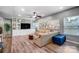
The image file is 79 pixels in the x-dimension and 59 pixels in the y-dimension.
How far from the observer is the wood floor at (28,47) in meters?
2.55

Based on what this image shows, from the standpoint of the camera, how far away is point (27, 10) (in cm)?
254

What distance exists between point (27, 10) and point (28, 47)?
0.91 meters

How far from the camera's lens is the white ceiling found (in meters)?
2.50

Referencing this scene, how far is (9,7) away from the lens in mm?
2510

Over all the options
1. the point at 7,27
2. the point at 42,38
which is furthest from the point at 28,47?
the point at 7,27

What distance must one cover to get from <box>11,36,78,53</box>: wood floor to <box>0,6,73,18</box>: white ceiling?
0.59 metres

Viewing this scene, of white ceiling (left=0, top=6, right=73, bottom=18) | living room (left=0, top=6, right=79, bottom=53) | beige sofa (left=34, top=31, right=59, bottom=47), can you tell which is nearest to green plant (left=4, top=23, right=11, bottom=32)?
living room (left=0, top=6, right=79, bottom=53)

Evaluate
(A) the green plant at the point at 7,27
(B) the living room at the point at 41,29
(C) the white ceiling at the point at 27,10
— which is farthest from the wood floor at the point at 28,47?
(C) the white ceiling at the point at 27,10

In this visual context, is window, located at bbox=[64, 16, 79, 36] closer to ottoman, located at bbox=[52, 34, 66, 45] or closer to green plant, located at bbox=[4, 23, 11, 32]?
ottoman, located at bbox=[52, 34, 66, 45]

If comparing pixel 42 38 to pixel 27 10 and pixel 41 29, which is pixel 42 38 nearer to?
pixel 41 29

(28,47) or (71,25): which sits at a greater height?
(71,25)
